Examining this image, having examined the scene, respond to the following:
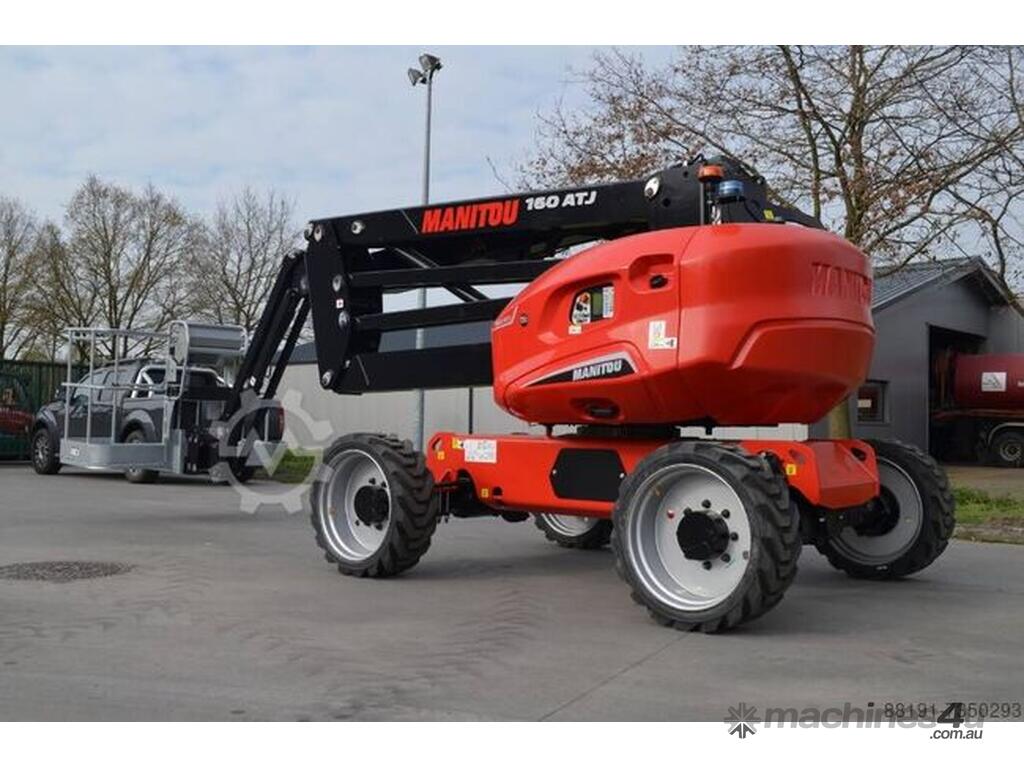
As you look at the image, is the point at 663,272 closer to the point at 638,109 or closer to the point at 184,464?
the point at 184,464

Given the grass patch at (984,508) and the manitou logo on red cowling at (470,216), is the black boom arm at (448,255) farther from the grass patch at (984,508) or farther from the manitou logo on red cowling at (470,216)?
the grass patch at (984,508)

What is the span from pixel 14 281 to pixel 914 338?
30.1 meters

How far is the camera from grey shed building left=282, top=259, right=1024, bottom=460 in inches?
1132

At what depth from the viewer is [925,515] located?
29.4ft

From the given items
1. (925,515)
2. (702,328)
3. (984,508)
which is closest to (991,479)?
(984,508)

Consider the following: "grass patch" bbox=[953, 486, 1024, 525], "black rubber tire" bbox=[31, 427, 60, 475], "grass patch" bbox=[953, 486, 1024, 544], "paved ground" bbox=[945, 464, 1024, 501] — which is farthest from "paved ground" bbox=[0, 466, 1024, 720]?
"paved ground" bbox=[945, 464, 1024, 501]

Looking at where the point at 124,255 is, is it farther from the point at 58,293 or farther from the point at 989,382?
the point at 989,382

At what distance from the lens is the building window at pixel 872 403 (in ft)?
95.3

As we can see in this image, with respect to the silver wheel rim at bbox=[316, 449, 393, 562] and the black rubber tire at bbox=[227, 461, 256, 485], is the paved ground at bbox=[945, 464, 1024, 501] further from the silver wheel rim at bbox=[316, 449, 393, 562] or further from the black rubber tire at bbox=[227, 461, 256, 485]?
the silver wheel rim at bbox=[316, 449, 393, 562]

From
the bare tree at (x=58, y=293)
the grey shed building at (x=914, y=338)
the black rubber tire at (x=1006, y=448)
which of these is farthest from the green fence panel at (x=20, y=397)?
the black rubber tire at (x=1006, y=448)

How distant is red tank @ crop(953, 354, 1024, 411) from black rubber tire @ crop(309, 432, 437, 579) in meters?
25.6

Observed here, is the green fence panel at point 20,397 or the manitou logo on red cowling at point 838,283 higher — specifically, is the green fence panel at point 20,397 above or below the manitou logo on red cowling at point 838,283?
below

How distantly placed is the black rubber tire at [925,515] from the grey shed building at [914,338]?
17978 millimetres

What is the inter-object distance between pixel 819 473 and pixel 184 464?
8273mm
